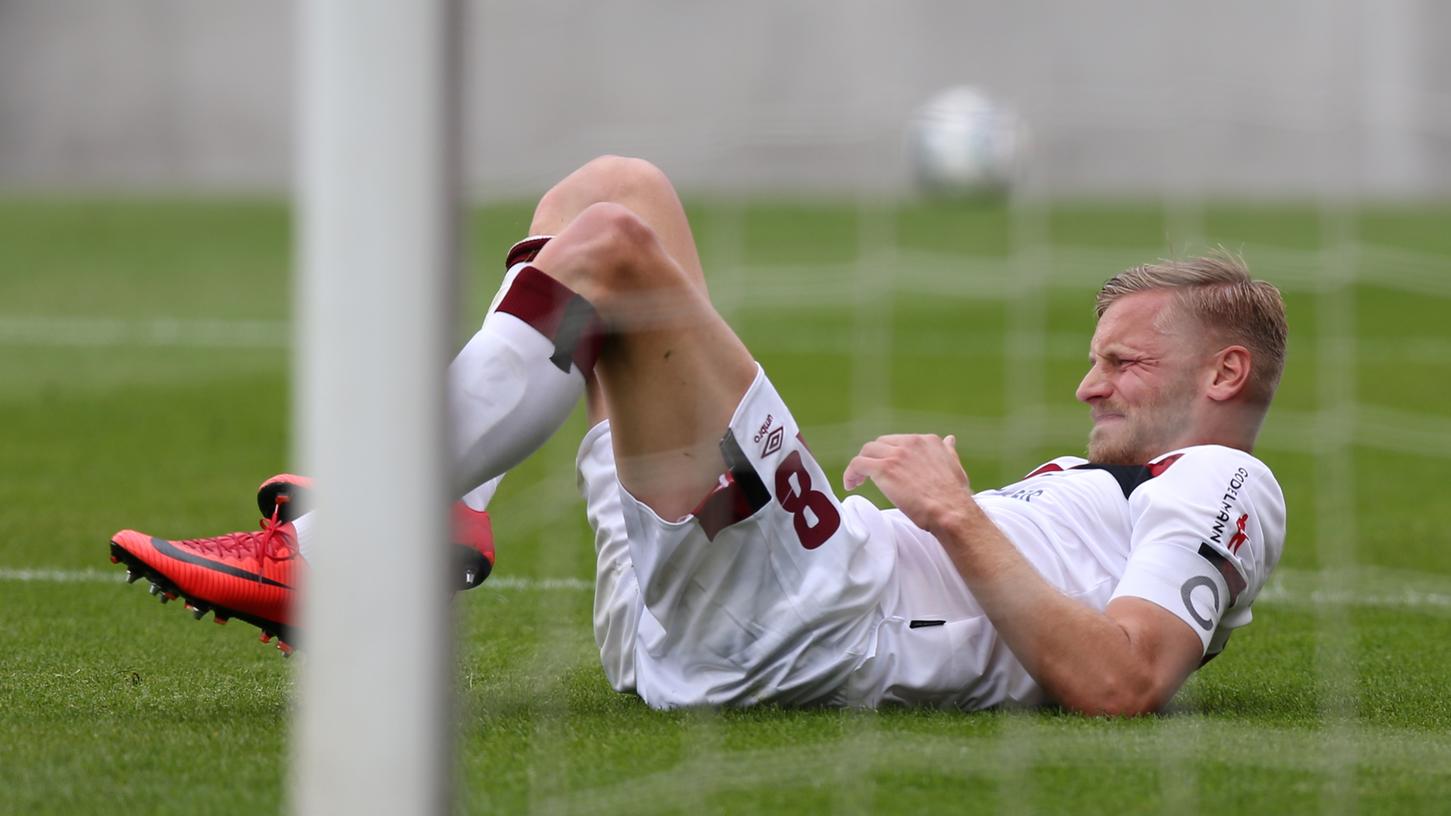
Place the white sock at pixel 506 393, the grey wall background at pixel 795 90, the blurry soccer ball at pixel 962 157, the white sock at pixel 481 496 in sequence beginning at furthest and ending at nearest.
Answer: the blurry soccer ball at pixel 962 157
the grey wall background at pixel 795 90
the white sock at pixel 481 496
the white sock at pixel 506 393

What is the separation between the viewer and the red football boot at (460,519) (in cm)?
272

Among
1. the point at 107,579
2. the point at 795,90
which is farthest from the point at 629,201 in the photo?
the point at 795,90

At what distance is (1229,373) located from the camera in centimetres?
302

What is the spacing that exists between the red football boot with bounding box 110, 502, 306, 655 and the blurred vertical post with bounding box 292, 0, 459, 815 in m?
0.90

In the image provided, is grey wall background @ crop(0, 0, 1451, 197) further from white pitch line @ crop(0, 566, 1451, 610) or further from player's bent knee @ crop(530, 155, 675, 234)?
white pitch line @ crop(0, 566, 1451, 610)

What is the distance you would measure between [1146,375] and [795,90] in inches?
419

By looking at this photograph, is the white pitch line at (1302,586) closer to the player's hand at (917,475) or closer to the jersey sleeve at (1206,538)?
the jersey sleeve at (1206,538)

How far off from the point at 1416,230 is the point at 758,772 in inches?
734

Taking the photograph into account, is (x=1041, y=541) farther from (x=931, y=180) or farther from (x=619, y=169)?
(x=931, y=180)

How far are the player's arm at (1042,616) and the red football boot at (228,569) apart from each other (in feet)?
2.76

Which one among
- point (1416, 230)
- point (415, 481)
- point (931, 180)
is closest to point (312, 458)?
point (415, 481)

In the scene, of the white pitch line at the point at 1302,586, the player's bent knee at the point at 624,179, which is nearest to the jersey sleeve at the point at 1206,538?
the player's bent knee at the point at 624,179

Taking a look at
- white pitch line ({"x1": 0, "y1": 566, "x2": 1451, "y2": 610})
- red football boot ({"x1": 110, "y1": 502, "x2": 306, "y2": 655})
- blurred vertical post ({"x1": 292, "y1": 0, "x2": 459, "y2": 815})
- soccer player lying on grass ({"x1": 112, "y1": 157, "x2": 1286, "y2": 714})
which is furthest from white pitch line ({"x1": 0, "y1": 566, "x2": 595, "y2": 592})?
blurred vertical post ({"x1": 292, "y1": 0, "x2": 459, "y2": 815})

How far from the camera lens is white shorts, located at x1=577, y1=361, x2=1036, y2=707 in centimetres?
265
